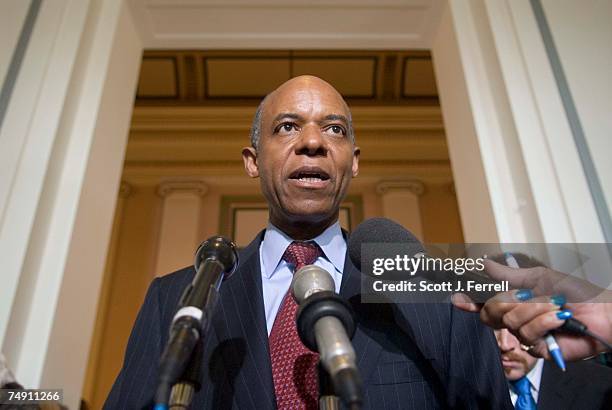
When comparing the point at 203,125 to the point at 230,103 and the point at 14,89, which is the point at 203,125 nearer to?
the point at 230,103

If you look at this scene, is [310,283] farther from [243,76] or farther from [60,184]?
[243,76]

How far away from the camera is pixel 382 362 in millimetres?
873

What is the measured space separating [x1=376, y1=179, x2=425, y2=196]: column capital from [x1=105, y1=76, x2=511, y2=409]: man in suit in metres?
4.23

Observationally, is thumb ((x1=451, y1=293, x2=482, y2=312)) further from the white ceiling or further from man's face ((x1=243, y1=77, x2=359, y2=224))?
the white ceiling

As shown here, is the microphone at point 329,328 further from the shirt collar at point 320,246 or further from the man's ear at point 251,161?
the man's ear at point 251,161

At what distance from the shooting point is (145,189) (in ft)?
18.2

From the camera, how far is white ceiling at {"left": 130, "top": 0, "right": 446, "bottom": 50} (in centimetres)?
210

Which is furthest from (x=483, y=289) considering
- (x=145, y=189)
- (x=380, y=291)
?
(x=145, y=189)

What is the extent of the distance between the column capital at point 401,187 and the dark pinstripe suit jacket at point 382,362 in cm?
449

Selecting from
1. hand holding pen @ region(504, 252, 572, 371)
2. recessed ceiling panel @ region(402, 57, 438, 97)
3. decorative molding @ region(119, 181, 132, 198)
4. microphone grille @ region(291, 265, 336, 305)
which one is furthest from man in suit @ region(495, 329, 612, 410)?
decorative molding @ region(119, 181, 132, 198)

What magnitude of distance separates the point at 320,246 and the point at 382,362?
0.34 meters

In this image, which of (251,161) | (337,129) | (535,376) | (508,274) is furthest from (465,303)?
(535,376)

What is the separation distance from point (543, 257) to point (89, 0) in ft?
6.06

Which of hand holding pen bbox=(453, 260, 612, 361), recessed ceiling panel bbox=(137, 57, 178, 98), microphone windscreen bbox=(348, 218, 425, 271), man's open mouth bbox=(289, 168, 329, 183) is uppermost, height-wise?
→ recessed ceiling panel bbox=(137, 57, 178, 98)
